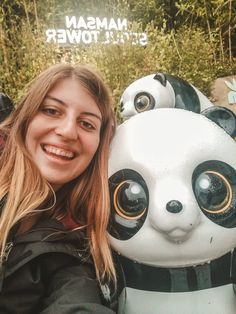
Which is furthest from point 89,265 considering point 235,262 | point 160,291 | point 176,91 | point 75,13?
point 75,13

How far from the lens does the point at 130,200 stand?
1350 millimetres

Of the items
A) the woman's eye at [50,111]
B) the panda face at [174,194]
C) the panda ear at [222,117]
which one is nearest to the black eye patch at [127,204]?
the panda face at [174,194]

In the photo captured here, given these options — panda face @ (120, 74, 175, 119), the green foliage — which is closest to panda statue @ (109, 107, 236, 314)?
panda face @ (120, 74, 175, 119)

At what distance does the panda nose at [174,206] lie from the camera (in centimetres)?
122

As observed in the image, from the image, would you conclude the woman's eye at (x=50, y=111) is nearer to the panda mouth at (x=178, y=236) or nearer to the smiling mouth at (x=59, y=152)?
the smiling mouth at (x=59, y=152)

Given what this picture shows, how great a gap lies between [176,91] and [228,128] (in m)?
0.46

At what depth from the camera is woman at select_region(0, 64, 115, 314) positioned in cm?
126

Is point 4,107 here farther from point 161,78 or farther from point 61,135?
point 161,78

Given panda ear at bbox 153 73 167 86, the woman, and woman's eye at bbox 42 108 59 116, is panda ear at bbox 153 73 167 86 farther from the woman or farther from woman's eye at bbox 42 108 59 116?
woman's eye at bbox 42 108 59 116

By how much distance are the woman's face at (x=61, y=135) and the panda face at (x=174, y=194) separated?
0.42ft

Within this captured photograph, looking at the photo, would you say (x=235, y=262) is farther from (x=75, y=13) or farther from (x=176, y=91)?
(x=75, y=13)

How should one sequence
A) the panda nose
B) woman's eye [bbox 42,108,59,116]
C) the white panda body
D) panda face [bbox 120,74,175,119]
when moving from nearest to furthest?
the panda nose → the white panda body → woman's eye [bbox 42,108,59,116] → panda face [bbox 120,74,175,119]

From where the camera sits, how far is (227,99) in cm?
439

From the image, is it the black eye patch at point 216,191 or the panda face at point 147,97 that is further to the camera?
the panda face at point 147,97
